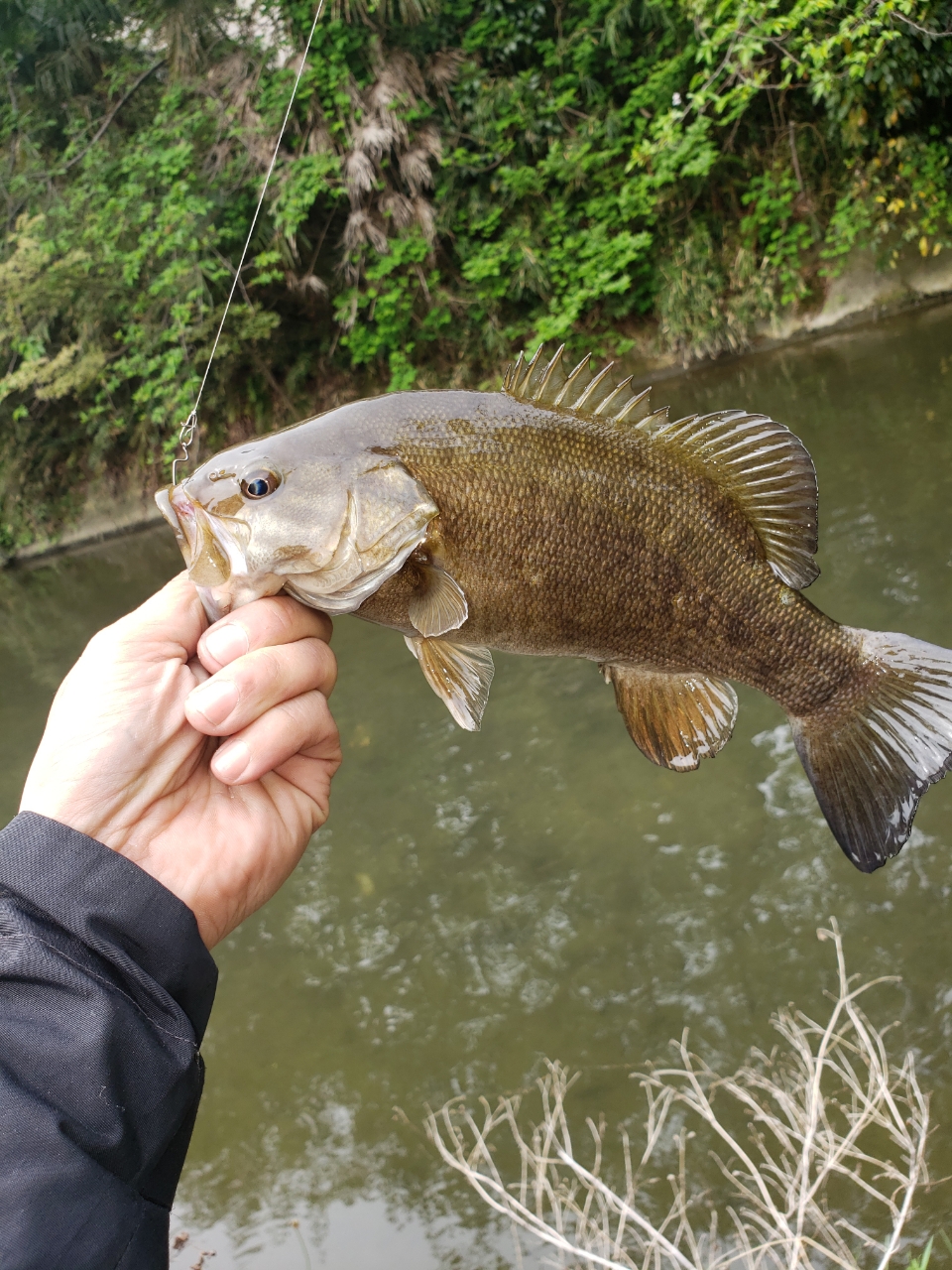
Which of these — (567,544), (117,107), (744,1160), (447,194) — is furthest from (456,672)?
(117,107)

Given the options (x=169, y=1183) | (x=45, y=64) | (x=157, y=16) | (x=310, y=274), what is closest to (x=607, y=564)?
(x=169, y=1183)

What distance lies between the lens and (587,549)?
1.60 meters

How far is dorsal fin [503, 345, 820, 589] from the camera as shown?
1.59 metres

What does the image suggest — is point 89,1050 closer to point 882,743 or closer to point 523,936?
point 882,743

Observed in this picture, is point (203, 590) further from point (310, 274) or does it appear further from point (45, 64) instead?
point (45, 64)

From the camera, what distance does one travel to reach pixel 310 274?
11.6 metres

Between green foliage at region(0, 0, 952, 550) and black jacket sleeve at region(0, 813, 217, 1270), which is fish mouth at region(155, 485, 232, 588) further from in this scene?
green foliage at region(0, 0, 952, 550)

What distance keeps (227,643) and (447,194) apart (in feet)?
38.1

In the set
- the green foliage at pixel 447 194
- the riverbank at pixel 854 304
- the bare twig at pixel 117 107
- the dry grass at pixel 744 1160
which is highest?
the bare twig at pixel 117 107

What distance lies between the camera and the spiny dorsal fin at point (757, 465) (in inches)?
62.8

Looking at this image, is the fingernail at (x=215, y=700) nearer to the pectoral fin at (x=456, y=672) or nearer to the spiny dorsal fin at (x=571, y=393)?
the pectoral fin at (x=456, y=672)

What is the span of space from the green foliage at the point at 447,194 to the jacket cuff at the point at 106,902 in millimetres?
10342

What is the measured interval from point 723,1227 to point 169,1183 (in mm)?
2459

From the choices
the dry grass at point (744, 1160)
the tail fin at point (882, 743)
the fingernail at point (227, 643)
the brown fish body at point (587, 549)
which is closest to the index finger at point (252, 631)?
the fingernail at point (227, 643)
